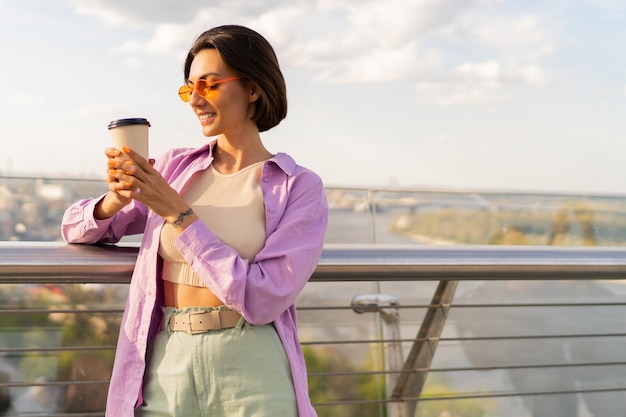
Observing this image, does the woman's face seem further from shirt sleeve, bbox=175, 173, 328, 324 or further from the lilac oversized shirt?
shirt sleeve, bbox=175, 173, 328, 324

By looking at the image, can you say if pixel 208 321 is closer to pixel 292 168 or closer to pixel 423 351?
pixel 292 168

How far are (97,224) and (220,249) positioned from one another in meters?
0.41

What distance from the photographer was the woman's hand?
1837 mm

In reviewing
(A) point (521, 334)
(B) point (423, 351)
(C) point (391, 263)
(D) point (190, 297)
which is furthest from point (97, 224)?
(A) point (521, 334)

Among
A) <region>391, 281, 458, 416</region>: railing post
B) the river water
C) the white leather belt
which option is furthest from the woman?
the river water

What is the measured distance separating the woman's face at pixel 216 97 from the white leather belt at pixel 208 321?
432mm

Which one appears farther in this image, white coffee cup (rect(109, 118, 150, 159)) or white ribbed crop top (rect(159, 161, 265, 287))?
white ribbed crop top (rect(159, 161, 265, 287))

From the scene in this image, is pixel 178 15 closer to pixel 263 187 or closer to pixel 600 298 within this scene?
pixel 600 298

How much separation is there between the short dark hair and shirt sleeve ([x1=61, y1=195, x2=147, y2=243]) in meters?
0.38

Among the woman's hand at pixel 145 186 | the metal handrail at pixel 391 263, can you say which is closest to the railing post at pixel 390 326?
the metal handrail at pixel 391 263

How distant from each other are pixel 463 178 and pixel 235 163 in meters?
29.8

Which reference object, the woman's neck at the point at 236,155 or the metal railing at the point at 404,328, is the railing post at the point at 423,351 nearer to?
the metal railing at the point at 404,328

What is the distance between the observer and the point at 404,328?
600cm

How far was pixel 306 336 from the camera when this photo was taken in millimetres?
6195
